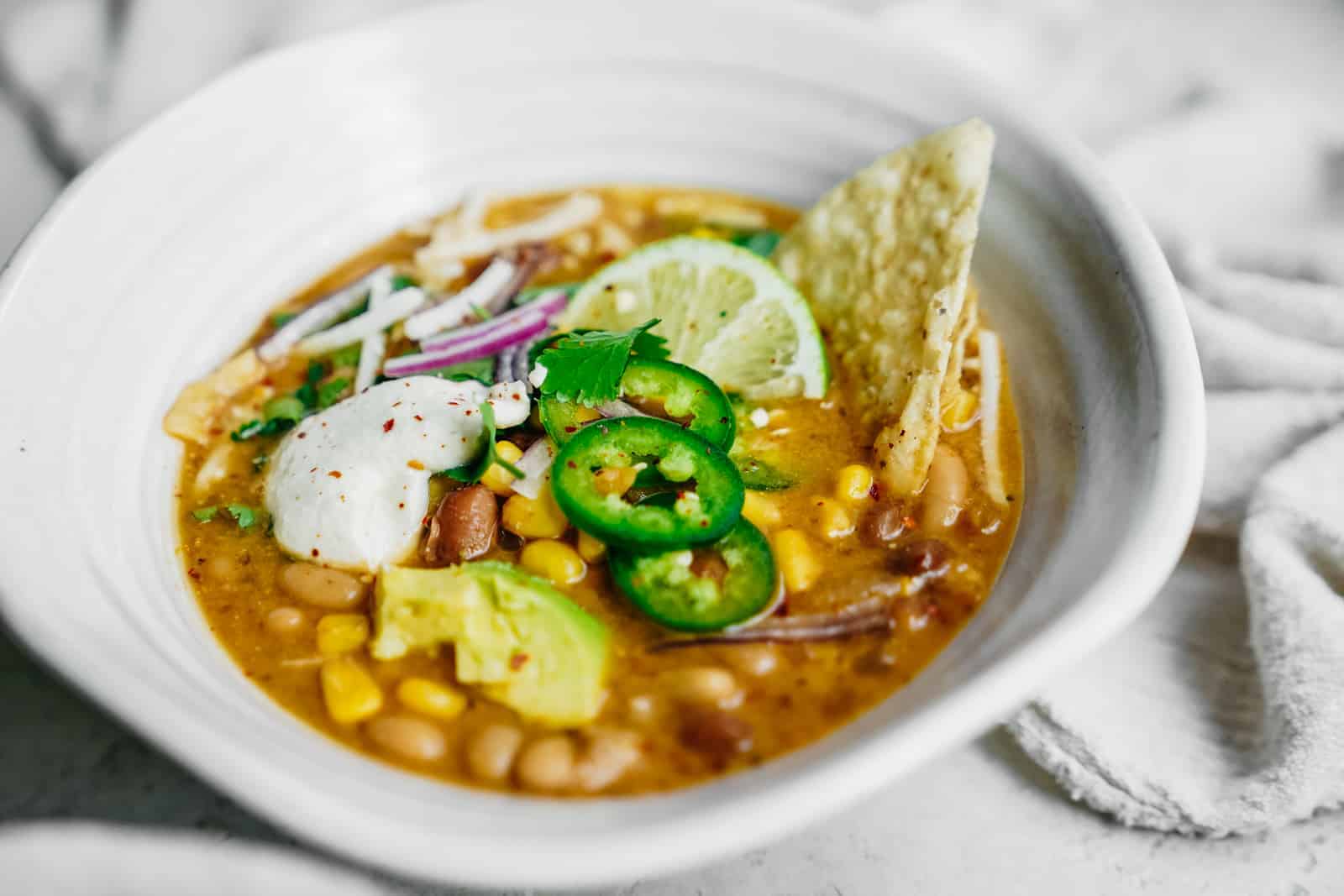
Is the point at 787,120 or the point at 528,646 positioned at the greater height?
the point at 787,120

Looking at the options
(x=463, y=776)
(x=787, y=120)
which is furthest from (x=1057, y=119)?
(x=463, y=776)

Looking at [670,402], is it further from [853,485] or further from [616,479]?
[853,485]

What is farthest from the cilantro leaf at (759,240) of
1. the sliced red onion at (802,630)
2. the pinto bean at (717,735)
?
the pinto bean at (717,735)

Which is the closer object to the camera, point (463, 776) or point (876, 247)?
point (463, 776)

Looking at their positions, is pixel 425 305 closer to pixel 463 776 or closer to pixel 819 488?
pixel 819 488

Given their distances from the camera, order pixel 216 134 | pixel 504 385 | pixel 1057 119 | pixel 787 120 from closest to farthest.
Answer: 1. pixel 504 385
2. pixel 216 134
3. pixel 787 120
4. pixel 1057 119

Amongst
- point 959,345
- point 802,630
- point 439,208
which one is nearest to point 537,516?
point 802,630

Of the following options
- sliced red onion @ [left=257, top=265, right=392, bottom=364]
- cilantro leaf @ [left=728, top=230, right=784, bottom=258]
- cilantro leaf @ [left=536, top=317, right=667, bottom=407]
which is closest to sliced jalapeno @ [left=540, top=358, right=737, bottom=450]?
cilantro leaf @ [left=536, top=317, right=667, bottom=407]
